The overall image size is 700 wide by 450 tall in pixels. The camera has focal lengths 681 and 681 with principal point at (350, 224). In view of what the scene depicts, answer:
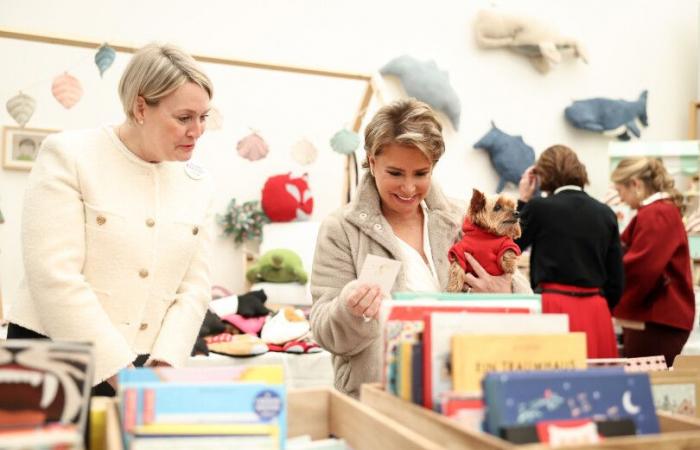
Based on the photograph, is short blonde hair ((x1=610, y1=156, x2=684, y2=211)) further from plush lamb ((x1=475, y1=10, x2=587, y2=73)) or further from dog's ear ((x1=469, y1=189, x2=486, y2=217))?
plush lamb ((x1=475, y1=10, x2=587, y2=73))

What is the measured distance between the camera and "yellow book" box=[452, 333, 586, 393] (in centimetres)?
88

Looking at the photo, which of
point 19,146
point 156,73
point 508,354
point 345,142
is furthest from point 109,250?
point 19,146

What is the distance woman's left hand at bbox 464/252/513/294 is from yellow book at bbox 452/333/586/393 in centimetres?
58

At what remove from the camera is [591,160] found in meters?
5.52

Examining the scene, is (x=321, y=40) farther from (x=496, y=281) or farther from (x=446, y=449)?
(x=446, y=449)

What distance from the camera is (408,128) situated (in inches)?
60.9

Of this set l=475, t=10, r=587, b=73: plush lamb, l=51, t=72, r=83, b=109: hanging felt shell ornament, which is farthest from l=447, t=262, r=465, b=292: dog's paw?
l=475, t=10, r=587, b=73: plush lamb

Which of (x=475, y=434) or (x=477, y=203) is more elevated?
(x=477, y=203)

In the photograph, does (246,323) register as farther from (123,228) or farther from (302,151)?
(123,228)

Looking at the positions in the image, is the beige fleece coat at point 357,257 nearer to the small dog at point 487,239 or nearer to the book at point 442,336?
the small dog at point 487,239

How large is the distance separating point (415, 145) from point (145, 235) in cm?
66

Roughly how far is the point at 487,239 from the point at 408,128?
1.04ft

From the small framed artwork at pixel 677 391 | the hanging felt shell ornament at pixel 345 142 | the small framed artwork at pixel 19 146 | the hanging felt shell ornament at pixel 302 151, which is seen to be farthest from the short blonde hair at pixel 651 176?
the small framed artwork at pixel 19 146

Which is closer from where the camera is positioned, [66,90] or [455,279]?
[455,279]
